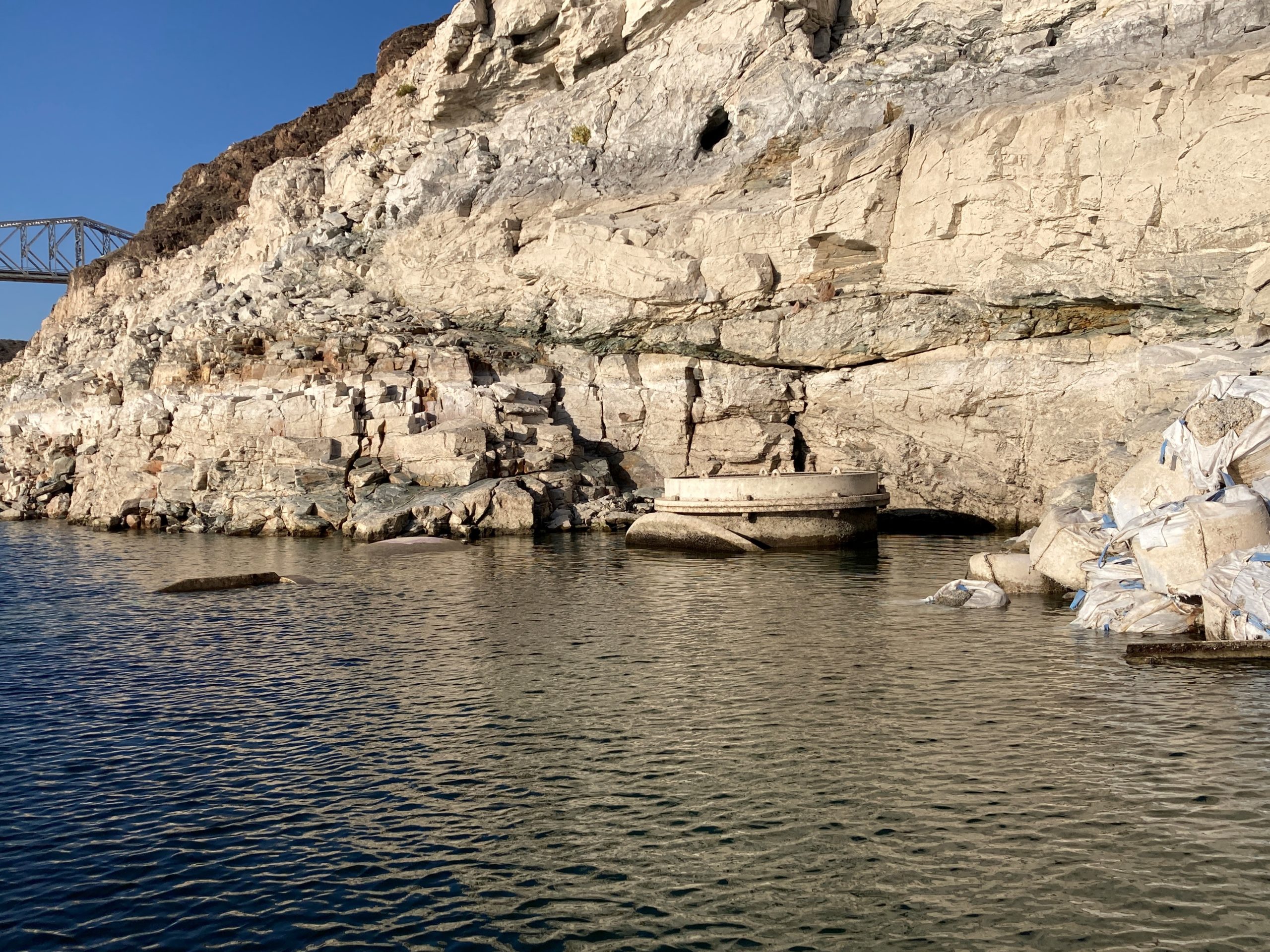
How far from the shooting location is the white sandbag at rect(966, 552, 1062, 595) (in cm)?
1908

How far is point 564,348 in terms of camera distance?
134 feet

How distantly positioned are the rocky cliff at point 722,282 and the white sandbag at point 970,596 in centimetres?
674

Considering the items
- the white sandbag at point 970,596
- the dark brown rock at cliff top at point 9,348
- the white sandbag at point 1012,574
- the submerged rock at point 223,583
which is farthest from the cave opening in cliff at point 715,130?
the dark brown rock at cliff top at point 9,348

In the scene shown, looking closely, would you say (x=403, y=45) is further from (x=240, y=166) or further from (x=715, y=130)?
(x=715, y=130)

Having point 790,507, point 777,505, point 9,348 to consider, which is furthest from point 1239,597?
point 9,348

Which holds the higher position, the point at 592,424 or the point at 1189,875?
the point at 592,424

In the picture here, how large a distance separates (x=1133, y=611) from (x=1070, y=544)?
2836 mm

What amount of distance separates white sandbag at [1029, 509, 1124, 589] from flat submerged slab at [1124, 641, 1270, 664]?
12.7ft

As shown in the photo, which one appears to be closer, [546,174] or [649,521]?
[649,521]

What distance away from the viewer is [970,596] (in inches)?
720

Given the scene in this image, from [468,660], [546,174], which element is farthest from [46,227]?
[468,660]

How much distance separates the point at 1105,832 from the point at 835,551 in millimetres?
19597

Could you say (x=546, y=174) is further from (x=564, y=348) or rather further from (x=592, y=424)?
(x=592, y=424)

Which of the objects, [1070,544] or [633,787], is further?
[1070,544]
